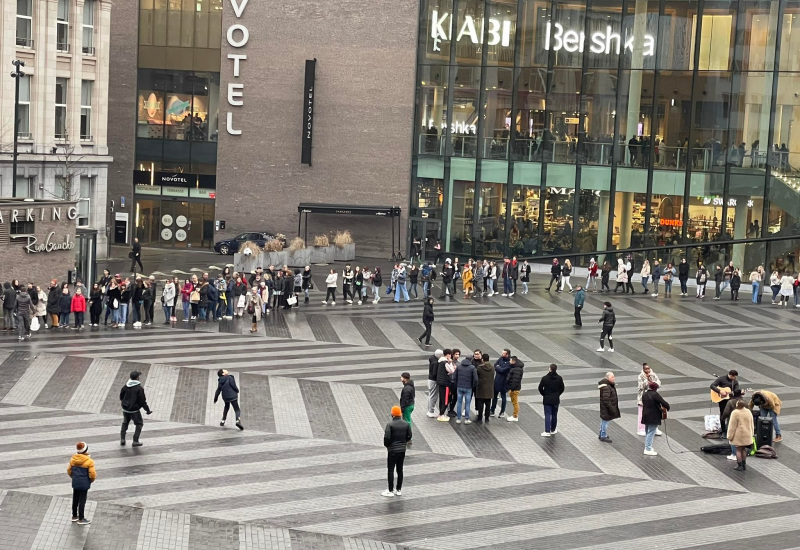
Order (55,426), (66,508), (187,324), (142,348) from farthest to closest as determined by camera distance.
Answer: (187,324), (142,348), (55,426), (66,508)

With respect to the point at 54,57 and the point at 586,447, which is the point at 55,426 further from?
the point at 54,57

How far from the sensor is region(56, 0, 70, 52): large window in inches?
2007

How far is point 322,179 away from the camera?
186 feet

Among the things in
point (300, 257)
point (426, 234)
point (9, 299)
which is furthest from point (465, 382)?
point (426, 234)

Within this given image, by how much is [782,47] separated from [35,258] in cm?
3037

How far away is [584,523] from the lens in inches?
701

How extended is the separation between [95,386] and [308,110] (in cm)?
3219

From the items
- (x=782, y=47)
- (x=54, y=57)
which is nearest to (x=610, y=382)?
(x=782, y=47)

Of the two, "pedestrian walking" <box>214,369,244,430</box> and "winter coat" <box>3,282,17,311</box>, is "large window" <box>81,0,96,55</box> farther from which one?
"pedestrian walking" <box>214,369,244,430</box>

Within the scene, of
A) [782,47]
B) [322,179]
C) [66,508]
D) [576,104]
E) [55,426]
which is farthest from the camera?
[322,179]

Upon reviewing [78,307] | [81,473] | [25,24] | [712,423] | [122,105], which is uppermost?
[25,24]

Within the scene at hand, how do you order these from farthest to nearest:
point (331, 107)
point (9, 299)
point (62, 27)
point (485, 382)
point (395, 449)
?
point (331, 107)
point (62, 27)
point (9, 299)
point (485, 382)
point (395, 449)

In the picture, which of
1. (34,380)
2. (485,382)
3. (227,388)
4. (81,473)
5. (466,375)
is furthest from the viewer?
(34,380)

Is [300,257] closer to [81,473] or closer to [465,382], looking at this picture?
[465,382]
